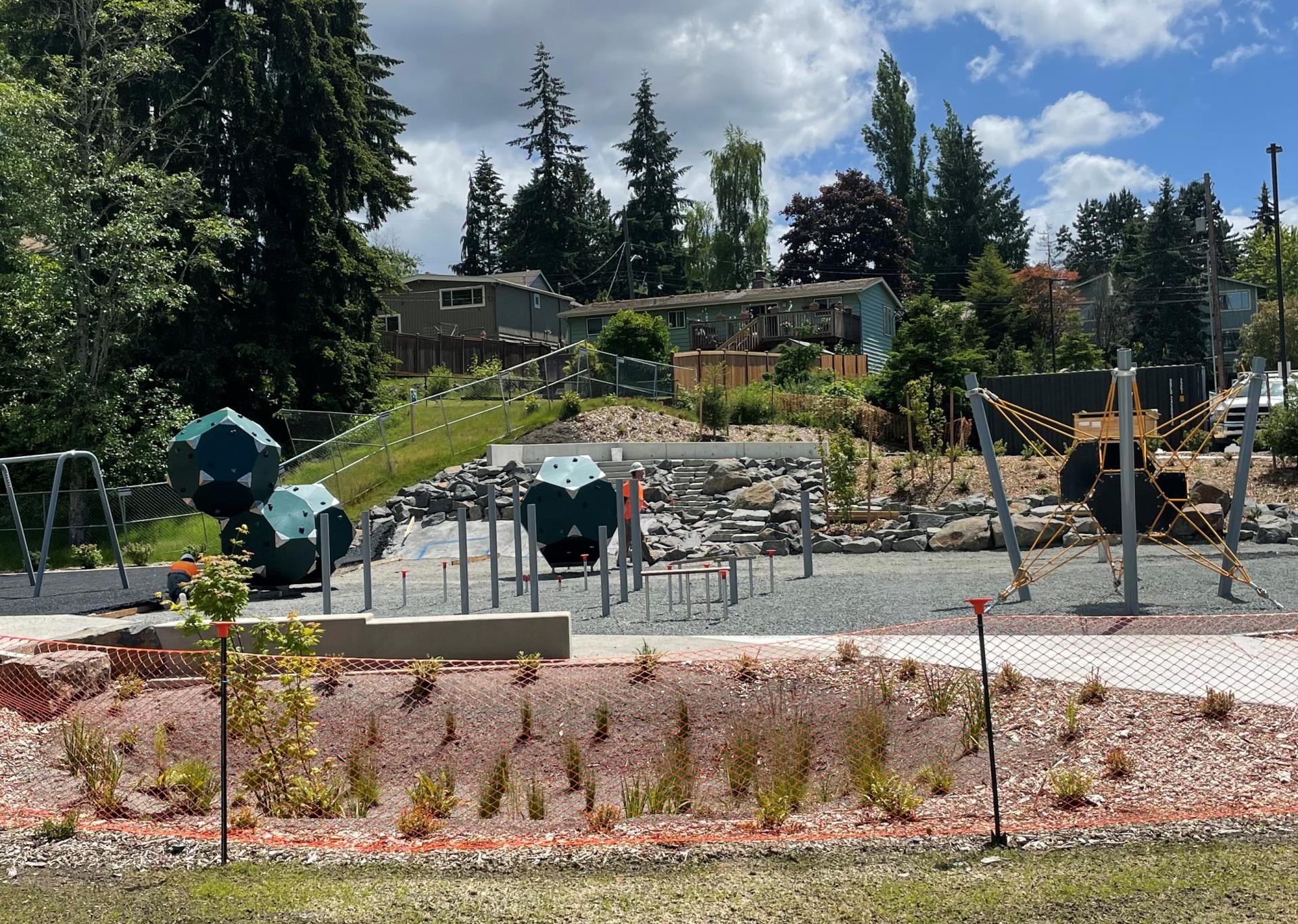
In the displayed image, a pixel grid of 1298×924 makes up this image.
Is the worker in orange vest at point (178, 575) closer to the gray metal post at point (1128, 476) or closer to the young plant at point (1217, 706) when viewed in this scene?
the gray metal post at point (1128, 476)

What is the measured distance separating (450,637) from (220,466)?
7.56 metres

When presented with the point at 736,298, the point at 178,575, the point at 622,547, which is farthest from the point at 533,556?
the point at 736,298

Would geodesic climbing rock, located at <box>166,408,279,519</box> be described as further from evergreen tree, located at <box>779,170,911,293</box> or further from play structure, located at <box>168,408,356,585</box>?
evergreen tree, located at <box>779,170,911,293</box>

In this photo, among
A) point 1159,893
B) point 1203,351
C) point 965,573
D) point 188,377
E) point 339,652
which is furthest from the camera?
point 1203,351

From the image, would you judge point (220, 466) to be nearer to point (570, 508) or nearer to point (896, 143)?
point (570, 508)

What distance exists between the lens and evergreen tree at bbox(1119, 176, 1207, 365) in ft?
214

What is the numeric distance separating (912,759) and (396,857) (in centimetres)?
354

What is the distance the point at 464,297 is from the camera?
5225 centimetres

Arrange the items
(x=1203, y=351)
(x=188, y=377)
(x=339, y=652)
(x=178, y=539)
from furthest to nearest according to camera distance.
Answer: (x=1203, y=351)
(x=188, y=377)
(x=178, y=539)
(x=339, y=652)

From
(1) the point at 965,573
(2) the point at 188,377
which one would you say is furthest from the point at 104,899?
(2) the point at 188,377

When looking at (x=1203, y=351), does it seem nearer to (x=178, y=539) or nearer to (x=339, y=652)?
(x=178, y=539)

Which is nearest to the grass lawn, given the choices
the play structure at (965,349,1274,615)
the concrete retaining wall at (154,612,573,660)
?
the concrete retaining wall at (154,612,573,660)

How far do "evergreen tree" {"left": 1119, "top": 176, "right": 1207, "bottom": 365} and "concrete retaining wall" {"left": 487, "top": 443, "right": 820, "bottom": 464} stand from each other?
4259cm

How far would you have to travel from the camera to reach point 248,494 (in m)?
16.0
